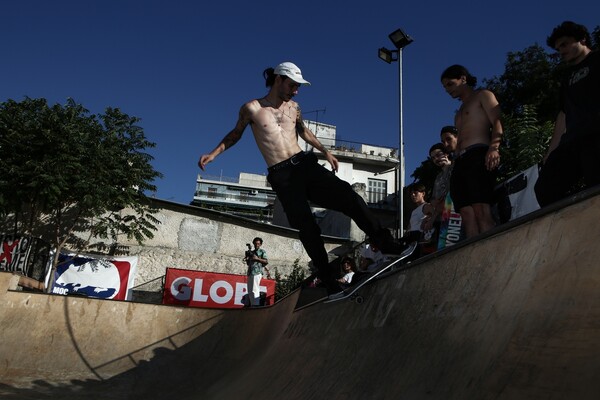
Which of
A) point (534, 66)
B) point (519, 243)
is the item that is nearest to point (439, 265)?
point (519, 243)

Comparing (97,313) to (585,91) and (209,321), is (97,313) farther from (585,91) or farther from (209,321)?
(585,91)

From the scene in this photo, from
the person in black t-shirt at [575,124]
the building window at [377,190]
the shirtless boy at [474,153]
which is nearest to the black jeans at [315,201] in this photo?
the shirtless boy at [474,153]

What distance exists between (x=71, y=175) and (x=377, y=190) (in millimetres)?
34605

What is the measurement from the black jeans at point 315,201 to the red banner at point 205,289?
419 inches

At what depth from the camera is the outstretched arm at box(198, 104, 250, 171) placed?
3934 millimetres

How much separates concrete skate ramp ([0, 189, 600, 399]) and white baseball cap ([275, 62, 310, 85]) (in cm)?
185

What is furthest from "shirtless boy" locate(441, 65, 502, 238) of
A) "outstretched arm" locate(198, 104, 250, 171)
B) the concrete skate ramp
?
"outstretched arm" locate(198, 104, 250, 171)

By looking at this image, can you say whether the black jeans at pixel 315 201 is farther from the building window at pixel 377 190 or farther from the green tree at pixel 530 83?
the building window at pixel 377 190

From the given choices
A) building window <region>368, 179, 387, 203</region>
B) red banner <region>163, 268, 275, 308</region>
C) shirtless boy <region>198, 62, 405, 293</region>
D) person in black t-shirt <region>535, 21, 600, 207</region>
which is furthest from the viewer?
building window <region>368, 179, 387, 203</region>

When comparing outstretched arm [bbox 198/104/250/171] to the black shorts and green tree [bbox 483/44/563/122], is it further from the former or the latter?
green tree [bbox 483/44/563/122]

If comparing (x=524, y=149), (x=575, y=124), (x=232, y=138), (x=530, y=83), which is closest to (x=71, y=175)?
(x=232, y=138)

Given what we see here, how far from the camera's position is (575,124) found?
9.84ft

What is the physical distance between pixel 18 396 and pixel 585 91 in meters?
5.13

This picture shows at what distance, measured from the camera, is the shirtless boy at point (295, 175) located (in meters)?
3.62
